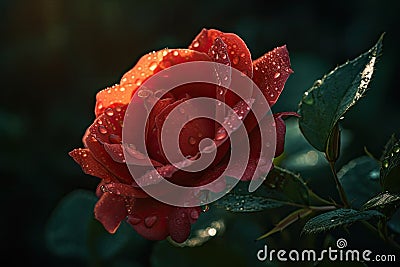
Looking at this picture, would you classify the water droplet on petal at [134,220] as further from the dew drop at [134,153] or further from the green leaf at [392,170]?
the green leaf at [392,170]

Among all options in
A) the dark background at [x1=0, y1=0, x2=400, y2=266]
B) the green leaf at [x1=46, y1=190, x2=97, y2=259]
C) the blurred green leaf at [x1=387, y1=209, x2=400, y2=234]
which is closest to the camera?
the blurred green leaf at [x1=387, y1=209, x2=400, y2=234]

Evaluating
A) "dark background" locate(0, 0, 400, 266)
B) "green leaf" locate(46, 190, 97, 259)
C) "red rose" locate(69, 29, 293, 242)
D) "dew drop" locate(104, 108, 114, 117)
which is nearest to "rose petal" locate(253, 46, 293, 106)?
"red rose" locate(69, 29, 293, 242)

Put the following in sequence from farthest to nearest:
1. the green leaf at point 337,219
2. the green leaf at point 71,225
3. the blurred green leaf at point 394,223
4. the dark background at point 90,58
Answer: the dark background at point 90,58, the green leaf at point 71,225, the blurred green leaf at point 394,223, the green leaf at point 337,219

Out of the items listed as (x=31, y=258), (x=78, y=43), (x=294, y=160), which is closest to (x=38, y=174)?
(x=31, y=258)

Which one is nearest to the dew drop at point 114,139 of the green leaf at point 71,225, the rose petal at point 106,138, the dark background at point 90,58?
the rose petal at point 106,138

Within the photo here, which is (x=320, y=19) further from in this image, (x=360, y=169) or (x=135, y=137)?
(x=135, y=137)

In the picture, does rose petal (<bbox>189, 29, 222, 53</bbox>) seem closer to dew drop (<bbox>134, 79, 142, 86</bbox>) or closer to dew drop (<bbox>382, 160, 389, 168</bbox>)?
dew drop (<bbox>134, 79, 142, 86</bbox>)
